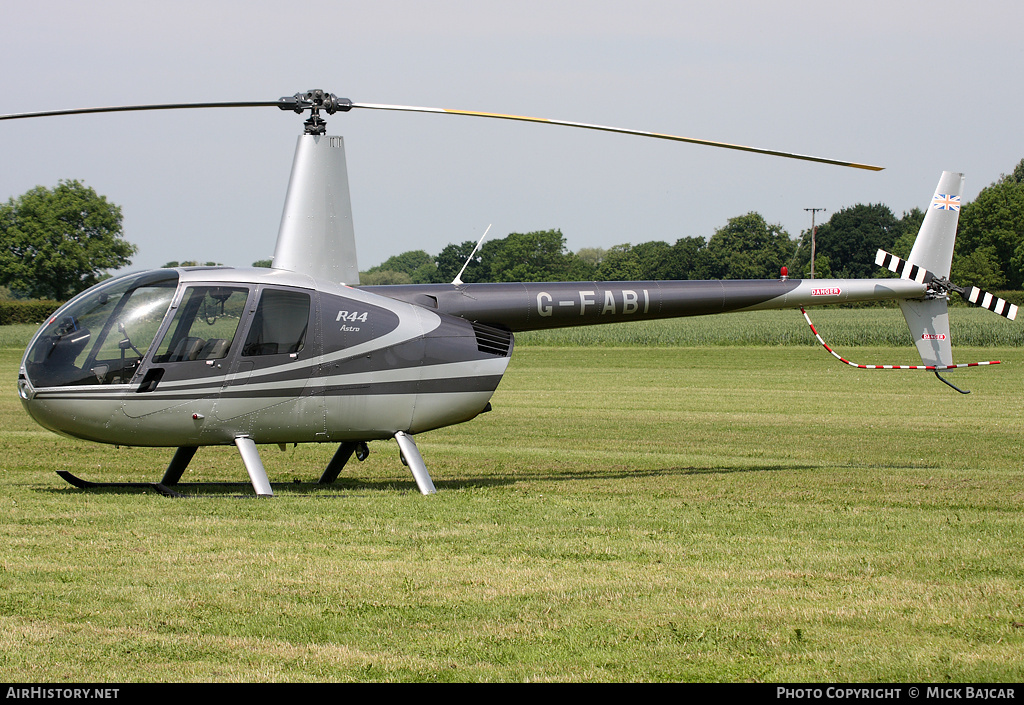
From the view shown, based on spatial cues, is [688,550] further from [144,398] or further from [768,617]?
[144,398]

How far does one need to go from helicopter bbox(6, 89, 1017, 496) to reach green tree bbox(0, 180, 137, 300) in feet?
310

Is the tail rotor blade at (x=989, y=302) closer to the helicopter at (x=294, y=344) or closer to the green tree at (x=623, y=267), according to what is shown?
the helicopter at (x=294, y=344)

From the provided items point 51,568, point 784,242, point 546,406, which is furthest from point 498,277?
point 51,568

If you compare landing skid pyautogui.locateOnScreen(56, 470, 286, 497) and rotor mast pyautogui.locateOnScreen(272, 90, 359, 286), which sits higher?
rotor mast pyautogui.locateOnScreen(272, 90, 359, 286)

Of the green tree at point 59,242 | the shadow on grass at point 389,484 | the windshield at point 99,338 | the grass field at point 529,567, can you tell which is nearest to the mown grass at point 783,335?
the shadow on grass at point 389,484

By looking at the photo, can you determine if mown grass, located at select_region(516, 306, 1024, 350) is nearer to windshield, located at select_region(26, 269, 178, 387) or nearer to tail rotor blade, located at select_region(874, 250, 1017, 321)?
tail rotor blade, located at select_region(874, 250, 1017, 321)

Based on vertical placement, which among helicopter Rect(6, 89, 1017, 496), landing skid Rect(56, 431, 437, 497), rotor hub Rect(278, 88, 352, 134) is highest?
rotor hub Rect(278, 88, 352, 134)

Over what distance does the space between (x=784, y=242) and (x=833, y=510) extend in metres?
96.9

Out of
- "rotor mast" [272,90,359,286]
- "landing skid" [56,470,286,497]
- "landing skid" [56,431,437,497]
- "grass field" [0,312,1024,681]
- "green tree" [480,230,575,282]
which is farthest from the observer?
"green tree" [480,230,575,282]

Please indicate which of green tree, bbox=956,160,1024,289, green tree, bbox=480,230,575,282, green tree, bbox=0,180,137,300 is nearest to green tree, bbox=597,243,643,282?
green tree, bbox=480,230,575,282

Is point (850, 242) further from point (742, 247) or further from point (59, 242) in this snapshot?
point (59, 242)

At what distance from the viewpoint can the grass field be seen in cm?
559

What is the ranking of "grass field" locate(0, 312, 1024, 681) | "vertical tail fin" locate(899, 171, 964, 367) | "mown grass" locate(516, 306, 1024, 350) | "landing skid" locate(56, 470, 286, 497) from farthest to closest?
"mown grass" locate(516, 306, 1024, 350) < "vertical tail fin" locate(899, 171, 964, 367) < "landing skid" locate(56, 470, 286, 497) < "grass field" locate(0, 312, 1024, 681)

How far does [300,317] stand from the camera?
35.6 feet
